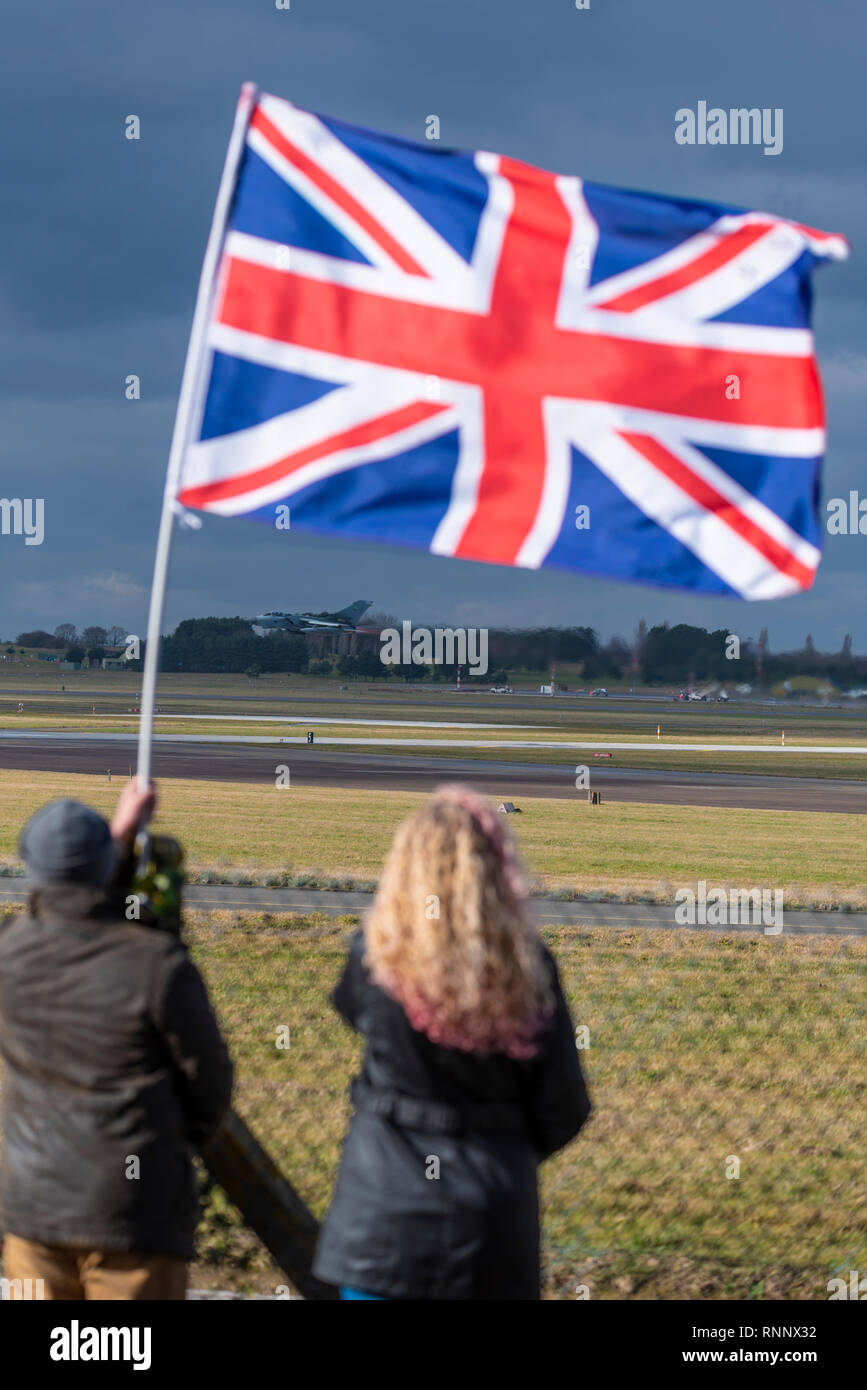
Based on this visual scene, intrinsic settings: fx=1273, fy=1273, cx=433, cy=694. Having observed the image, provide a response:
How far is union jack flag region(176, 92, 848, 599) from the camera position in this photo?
420cm

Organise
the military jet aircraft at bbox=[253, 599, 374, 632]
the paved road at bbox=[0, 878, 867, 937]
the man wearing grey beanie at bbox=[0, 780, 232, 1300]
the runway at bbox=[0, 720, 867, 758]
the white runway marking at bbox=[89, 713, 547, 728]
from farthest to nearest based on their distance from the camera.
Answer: the military jet aircraft at bbox=[253, 599, 374, 632] < the white runway marking at bbox=[89, 713, 547, 728] < the runway at bbox=[0, 720, 867, 758] < the paved road at bbox=[0, 878, 867, 937] < the man wearing grey beanie at bbox=[0, 780, 232, 1300]

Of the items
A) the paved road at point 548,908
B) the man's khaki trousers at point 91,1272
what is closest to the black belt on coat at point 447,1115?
the man's khaki trousers at point 91,1272

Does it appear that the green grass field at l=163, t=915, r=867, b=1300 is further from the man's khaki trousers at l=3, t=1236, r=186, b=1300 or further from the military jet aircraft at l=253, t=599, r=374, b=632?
the military jet aircraft at l=253, t=599, r=374, b=632

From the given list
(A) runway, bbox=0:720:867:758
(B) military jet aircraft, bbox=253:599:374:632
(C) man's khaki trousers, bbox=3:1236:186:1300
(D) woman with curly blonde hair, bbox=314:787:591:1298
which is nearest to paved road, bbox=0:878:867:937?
(C) man's khaki trousers, bbox=3:1236:186:1300

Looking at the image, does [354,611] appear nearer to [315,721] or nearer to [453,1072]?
[315,721]

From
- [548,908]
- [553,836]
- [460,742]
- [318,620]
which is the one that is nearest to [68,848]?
[548,908]

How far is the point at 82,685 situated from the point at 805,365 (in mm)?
136206

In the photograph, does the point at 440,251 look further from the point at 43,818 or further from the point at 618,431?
the point at 43,818

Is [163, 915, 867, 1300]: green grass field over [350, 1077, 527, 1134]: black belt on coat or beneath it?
beneath

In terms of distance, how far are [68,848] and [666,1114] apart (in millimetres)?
5145

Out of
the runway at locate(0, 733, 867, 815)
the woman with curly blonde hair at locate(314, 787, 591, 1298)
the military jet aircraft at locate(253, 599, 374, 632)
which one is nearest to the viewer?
the woman with curly blonde hair at locate(314, 787, 591, 1298)

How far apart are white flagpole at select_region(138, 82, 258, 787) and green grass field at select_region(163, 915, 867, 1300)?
2855mm

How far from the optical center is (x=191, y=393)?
12.7 feet

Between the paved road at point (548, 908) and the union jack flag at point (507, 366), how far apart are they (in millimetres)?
9641
